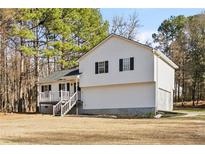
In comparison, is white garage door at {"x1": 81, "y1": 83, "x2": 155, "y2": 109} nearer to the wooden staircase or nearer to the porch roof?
the wooden staircase

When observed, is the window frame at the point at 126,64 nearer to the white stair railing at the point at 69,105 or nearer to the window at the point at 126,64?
the window at the point at 126,64

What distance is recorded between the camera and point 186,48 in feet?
156

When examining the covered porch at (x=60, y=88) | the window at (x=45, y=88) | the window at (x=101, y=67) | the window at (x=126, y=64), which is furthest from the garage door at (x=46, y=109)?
the window at (x=126, y=64)

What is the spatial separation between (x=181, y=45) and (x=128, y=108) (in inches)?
865

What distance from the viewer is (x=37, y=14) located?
113 ft

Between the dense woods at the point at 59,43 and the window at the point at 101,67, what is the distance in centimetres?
678

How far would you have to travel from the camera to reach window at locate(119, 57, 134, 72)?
2805 cm

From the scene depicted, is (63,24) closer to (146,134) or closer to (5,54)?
(5,54)

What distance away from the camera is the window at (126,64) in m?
28.0

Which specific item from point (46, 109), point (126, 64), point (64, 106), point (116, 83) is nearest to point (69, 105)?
point (64, 106)

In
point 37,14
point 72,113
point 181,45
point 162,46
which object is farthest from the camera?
point 162,46

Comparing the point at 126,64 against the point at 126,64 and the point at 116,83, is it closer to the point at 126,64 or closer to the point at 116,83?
the point at 126,64

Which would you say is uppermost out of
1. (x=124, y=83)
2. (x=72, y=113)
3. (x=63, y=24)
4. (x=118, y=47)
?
(x=63, y=24)
